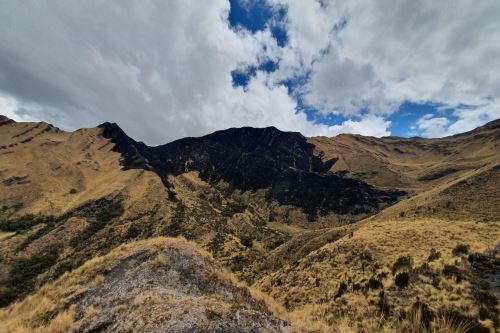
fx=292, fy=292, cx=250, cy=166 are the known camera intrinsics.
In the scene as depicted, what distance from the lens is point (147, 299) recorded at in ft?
35.7

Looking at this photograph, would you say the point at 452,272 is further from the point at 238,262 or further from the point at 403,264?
the point at 238,262

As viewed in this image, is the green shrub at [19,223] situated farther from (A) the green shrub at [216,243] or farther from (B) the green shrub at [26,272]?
(A) the green shrub at [216,243]

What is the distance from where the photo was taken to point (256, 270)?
6512 centimetres

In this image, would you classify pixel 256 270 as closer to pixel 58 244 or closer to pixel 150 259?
pixel 150 259

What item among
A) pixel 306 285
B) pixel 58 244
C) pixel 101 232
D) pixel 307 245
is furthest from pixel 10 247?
pixel 306 285

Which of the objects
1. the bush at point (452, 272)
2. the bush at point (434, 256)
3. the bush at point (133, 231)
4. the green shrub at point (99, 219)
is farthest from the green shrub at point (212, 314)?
the green shrub at point (99, 219)

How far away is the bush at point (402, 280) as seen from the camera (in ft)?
73.1

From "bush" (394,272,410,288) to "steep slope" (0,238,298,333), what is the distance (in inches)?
559

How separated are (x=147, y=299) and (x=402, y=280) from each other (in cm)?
2019

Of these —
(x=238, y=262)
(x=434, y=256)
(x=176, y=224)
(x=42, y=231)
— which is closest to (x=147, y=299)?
(x=434, y=256)

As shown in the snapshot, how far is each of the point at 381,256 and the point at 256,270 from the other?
120ft

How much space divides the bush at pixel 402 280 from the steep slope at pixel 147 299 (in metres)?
14.2

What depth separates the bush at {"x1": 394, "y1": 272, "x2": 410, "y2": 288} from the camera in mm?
22277

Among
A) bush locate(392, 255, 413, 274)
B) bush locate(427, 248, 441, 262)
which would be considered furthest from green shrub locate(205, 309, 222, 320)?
bush locate(427, 248, 441, 262)
